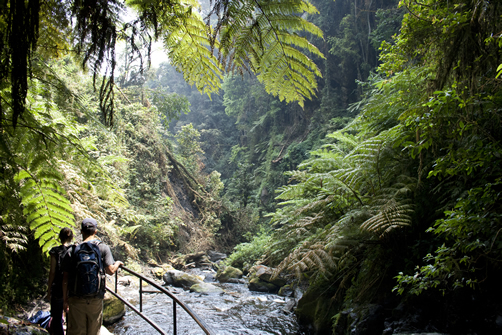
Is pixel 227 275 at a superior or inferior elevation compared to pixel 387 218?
inferior

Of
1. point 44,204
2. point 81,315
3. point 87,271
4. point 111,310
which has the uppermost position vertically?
point 44,204

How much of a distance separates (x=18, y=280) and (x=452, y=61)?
19.7ft

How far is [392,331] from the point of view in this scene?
3.26 metres

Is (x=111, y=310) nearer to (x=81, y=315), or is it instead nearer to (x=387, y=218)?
(x=81, y=315)

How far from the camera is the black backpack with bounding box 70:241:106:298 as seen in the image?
2252 mm

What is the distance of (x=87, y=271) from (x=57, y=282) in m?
0.66

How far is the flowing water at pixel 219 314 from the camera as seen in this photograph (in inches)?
207

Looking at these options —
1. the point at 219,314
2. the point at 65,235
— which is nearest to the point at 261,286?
the point at 219,314

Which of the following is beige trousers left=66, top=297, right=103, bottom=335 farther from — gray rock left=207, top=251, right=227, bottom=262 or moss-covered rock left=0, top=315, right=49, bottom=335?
gray rock left=207, top=251, right=227, bottom=262

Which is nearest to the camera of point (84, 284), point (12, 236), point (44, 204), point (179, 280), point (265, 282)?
point (84, 284)

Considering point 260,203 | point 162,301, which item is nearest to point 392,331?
point 162,301

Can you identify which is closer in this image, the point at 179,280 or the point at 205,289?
the point at 205,289

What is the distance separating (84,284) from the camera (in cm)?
225

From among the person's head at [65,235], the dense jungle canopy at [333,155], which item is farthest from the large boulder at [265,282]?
the person's head at [65,235]
